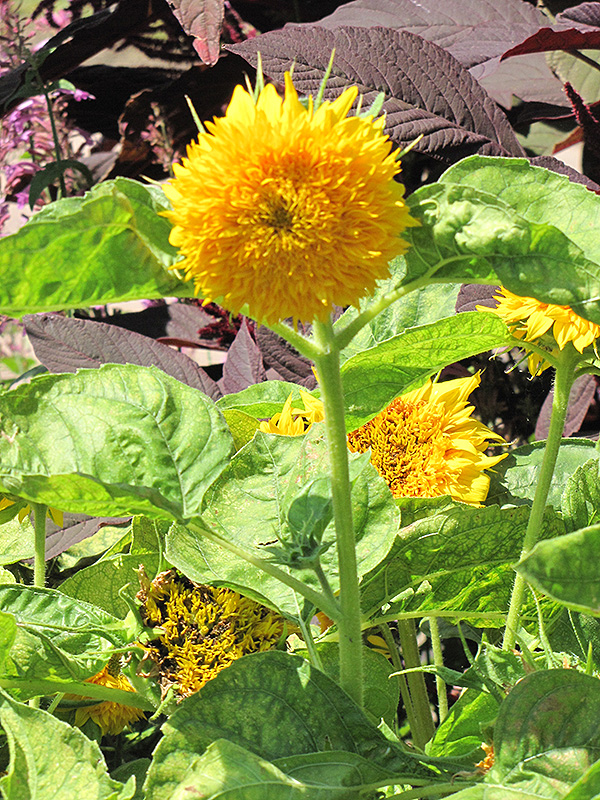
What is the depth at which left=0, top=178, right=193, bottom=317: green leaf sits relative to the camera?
0.88 feet

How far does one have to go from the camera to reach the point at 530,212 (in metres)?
0.28

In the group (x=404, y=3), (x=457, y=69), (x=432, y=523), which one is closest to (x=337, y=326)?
(x=432, y=523)

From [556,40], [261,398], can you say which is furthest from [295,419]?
[556,40]

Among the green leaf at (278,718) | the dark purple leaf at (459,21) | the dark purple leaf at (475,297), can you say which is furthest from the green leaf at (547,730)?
the dark purple leaf at (459,21)

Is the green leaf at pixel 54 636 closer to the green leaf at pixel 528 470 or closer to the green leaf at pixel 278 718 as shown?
the green leaf at pixel 278 718

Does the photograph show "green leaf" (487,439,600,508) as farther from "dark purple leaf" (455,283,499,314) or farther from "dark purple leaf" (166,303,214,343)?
"dark purple leaf" (166,303,214,343)

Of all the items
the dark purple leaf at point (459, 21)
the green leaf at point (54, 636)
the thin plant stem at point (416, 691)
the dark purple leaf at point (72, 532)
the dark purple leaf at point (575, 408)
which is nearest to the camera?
the green leaf at point (54, 636)

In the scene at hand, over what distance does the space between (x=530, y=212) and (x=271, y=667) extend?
0.64 ft

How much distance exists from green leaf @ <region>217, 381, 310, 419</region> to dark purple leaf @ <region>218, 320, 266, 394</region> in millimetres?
194

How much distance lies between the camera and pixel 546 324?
0.41m

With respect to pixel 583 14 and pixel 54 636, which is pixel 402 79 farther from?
pixel 54 636

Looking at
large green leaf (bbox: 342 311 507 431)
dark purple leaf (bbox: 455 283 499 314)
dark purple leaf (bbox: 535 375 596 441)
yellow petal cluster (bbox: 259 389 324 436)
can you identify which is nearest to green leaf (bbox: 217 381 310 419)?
yellow petal cluster (bbox: 259 389 324 436)

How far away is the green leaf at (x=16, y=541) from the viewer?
0.46 m

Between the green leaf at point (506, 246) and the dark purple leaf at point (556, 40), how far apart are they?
1.95 ft
